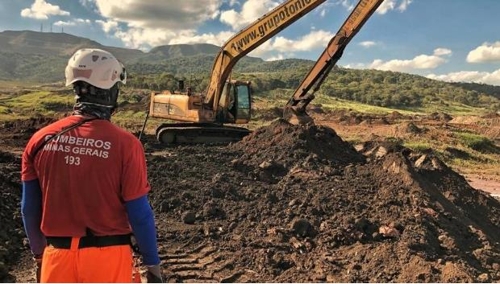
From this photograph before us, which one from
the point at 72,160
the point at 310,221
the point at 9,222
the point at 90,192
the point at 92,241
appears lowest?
the point at 9,222

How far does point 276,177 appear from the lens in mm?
11289

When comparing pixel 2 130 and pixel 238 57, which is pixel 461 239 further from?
pixel 2 130

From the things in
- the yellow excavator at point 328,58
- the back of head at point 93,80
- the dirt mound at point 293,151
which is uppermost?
the yellow excavator at point 328,58

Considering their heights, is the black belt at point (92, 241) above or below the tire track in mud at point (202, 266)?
above

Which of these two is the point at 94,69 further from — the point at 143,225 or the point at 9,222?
the point at 9,222

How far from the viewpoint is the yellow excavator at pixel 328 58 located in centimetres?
1455

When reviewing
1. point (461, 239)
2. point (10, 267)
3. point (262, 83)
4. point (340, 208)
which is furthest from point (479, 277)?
point (262, 83)

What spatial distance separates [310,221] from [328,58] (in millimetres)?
8184

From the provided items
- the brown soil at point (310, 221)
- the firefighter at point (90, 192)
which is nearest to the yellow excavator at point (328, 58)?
the brown soil at point (310, 221)

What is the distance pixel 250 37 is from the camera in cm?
1681

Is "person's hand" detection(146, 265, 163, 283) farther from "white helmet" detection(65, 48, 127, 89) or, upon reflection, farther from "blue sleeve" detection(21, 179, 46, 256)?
"white helmet" detection(65, 48, 127, 89)

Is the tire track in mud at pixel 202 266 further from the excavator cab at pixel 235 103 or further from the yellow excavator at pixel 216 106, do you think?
the excavator cab at pixel 235 103

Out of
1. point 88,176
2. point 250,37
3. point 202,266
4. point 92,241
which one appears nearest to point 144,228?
point 92,241

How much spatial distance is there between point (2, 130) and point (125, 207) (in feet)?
74.6
